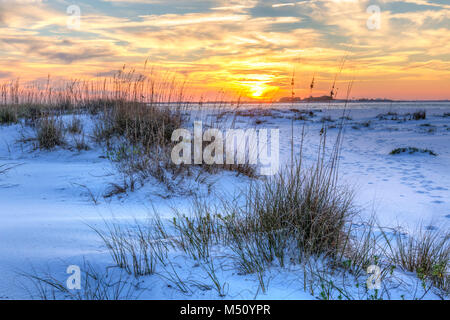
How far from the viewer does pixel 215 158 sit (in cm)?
566

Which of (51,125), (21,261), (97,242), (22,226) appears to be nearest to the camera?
(21,261)

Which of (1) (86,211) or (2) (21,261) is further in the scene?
(1) (86,211)

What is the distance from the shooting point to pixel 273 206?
9.18ft

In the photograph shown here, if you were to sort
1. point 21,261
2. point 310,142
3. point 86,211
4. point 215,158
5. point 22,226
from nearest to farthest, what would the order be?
point 21,261 → point 22,226 → point 86,211 → point 215,158 → point 310,142

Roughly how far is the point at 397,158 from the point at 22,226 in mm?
8347

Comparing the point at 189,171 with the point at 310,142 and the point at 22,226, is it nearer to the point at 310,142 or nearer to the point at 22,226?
the point at 22,226

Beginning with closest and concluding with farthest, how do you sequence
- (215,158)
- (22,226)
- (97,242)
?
(97,242)
(22,226)
(215,158)

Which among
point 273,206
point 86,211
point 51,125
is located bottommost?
point 86,211

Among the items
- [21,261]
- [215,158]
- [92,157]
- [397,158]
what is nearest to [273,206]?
[21,261]

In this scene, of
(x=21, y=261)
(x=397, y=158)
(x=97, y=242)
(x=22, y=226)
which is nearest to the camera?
(x=21, y=261)

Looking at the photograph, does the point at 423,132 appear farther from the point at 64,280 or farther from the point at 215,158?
the point at 64,280

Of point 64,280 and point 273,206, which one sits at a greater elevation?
point 273,206

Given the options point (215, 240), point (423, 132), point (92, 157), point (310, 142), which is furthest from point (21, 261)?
point (423, 132)
